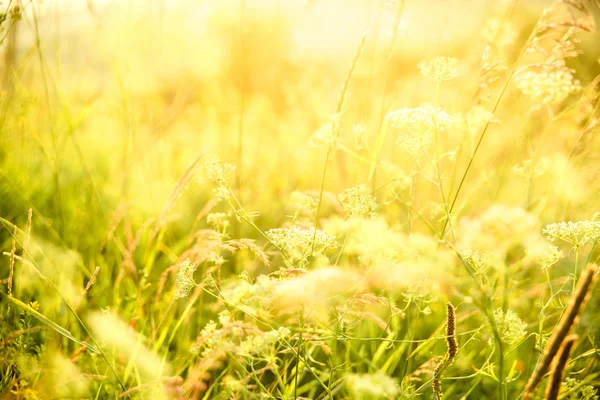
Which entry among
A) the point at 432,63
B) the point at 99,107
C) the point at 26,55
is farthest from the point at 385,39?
the point at 99,107

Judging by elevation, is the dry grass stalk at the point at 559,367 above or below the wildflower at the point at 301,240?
below

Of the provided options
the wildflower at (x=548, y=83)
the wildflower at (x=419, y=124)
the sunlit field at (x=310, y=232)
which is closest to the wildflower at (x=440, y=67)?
the sunlit field at (x=310, y=232)

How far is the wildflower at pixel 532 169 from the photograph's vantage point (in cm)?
155

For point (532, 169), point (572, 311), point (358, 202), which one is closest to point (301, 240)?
point (358, 202)

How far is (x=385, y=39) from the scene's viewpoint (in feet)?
5.73

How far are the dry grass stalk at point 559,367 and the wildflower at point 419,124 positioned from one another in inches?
22.5

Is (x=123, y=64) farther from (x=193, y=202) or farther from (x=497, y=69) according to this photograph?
(x=497, y=69)

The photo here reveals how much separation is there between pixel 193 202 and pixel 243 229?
2.21 feet

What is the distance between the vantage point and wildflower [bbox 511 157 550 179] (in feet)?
5.08

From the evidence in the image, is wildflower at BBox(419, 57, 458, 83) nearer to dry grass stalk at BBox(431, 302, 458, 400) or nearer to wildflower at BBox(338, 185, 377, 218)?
wildflower at BBox(338, 185, 377, 218)

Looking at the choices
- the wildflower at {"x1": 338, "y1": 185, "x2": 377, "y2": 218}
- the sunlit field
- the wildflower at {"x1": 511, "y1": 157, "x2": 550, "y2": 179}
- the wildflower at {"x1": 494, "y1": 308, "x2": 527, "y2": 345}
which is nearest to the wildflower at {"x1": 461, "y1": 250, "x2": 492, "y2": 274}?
the sunlit field

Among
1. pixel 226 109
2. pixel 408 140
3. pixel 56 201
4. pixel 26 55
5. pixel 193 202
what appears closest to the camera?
pixel 408 140

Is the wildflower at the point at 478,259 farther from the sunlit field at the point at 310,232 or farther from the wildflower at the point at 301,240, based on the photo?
the wildflower at the point at 301,240

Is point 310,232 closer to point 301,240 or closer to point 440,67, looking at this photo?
point 301,240
